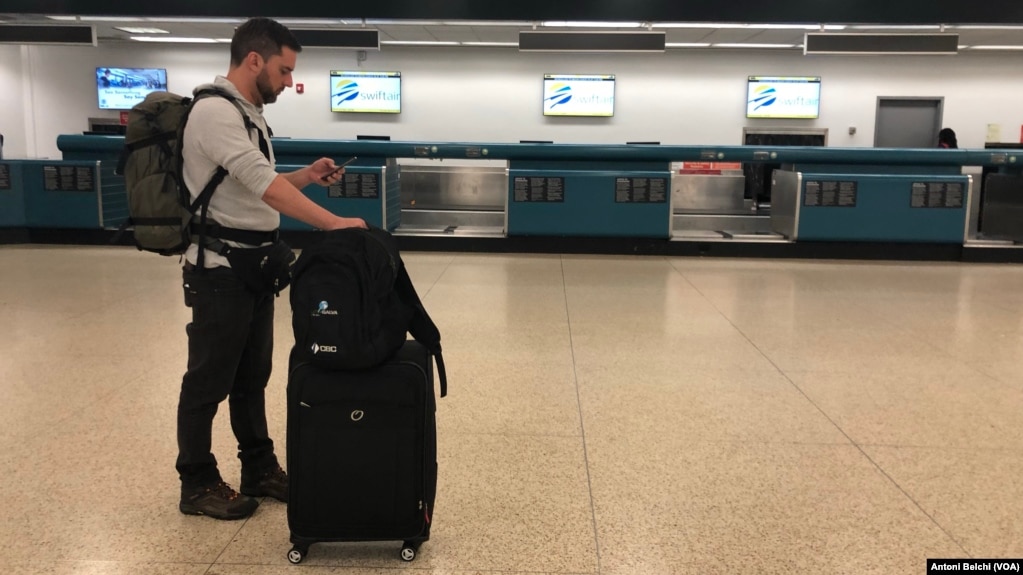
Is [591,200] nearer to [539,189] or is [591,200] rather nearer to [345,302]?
[539,189]

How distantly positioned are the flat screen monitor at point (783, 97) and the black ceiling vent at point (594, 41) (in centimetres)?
553

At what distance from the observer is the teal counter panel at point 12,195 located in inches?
329

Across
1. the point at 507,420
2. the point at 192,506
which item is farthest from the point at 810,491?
the point at 192,506

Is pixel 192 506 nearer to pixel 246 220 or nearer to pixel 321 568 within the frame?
pixel 321 568

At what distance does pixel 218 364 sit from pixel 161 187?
0.56 m

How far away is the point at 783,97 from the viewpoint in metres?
13.7

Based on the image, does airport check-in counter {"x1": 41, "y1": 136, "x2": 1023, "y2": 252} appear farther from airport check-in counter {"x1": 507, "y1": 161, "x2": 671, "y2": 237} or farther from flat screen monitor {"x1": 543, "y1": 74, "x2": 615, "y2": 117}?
flat screen monitor {"x1": 543, "y1": 74, "x2": 615, "y2": 117}

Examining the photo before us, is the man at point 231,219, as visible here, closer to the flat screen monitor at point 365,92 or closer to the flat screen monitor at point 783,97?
the flat screen monitor at point 365,92

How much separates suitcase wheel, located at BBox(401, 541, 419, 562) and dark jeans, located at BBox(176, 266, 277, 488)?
2.32 ft

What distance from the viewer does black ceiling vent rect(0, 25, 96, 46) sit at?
29.6 ft

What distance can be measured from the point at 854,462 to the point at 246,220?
7.97 ft

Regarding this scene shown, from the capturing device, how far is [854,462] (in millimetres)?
2920

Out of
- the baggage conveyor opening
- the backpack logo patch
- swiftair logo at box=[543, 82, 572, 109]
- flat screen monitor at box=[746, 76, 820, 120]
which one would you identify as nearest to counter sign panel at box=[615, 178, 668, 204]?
the baggage conveyor opening

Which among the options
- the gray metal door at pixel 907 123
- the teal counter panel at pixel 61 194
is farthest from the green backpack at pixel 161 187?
the gray metal door at pixel 907 123
